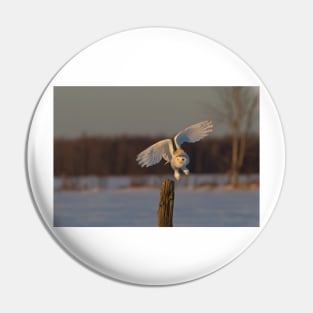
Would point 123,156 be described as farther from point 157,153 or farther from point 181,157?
point 181,157

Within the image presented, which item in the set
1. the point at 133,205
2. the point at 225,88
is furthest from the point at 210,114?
the point at 133,205

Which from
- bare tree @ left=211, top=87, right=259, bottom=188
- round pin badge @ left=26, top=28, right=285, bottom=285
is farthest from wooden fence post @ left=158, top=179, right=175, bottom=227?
bare tree @ left=211, top=87, right=259, bottom=188

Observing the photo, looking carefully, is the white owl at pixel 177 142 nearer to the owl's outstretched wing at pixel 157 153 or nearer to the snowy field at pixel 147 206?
the owl's outstretched wing at pixel 157 153

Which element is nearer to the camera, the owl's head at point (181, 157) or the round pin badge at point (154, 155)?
the round pin badge at point (154, 155)

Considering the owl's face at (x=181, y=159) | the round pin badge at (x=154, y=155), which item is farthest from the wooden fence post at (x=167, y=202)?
the owl's face at (x=181, y=159)

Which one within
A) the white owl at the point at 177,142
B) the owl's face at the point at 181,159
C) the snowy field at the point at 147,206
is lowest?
the snowy field at the point at 147,206

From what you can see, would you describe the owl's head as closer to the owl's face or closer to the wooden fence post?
the owl's face

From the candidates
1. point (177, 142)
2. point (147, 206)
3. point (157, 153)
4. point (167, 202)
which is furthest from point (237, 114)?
point (147, 206)
